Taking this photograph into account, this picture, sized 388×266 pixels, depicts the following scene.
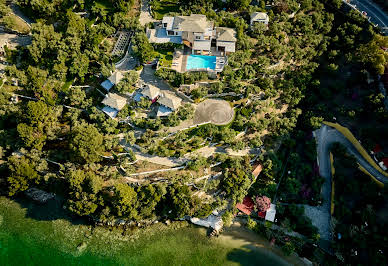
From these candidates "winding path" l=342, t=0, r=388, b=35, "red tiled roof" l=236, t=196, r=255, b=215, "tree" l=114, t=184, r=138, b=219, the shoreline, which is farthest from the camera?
"winding path" l=342, t=0, r=388, b=35

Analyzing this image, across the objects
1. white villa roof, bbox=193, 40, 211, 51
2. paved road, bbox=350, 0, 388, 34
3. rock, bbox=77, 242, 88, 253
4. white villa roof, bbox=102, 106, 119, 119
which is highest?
paved road, bbox=350, 0, 388, 34

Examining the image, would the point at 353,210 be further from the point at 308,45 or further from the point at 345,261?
the point at 308,45

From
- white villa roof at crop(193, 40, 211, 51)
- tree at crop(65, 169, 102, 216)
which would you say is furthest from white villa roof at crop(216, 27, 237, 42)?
tree at crop(65, 169, 102, 216)

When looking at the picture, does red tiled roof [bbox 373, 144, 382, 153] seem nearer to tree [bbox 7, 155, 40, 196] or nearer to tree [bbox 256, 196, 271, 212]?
tree [bbox 256, 196, 271, 212]

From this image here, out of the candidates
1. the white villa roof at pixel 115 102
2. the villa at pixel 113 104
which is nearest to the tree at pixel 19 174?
the villa at pixel 113 104

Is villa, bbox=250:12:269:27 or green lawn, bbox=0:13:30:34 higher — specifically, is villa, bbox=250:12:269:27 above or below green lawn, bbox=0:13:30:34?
above

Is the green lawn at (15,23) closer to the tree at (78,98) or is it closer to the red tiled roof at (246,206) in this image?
the tree at (78,98)
